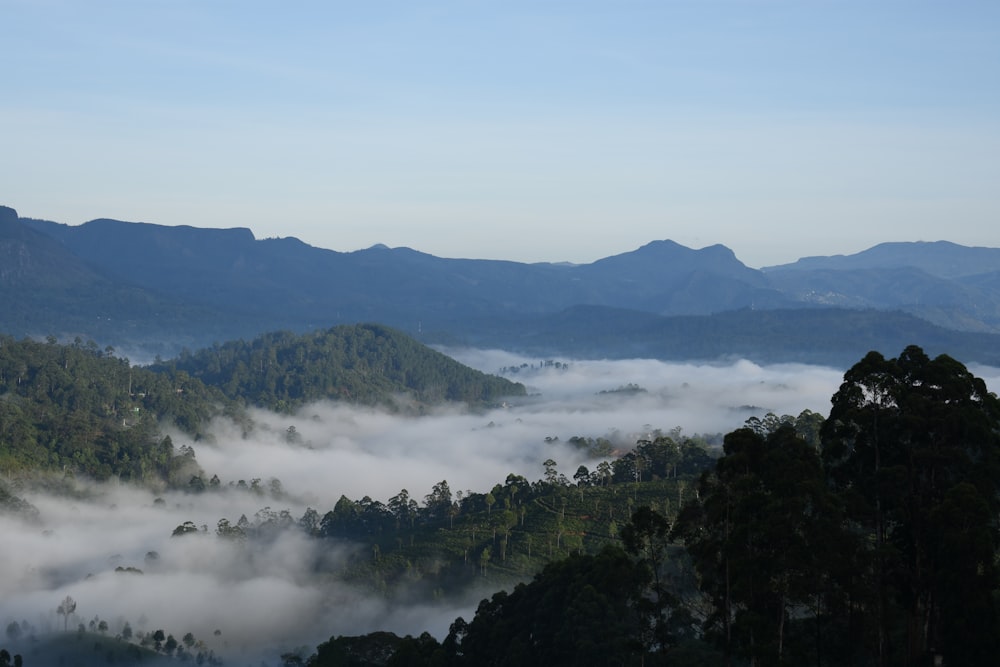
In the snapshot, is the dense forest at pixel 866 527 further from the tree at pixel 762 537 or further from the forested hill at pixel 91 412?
the forested hill at pixel 91 412

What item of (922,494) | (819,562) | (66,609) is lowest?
(66,609)

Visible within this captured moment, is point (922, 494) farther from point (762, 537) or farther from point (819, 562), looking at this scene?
point (762, 537)

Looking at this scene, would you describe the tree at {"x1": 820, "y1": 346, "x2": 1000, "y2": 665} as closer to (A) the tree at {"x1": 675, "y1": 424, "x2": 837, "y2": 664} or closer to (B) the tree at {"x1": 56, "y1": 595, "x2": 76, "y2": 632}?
(A) the tree at {"x1": 675, "y1": 424, "x2": 837, "y2": 664}

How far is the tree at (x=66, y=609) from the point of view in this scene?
9027 centimetres

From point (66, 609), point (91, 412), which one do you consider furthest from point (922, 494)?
point (91, 412)

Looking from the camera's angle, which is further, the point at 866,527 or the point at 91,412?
the point at 91,412

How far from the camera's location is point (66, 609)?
300 feet

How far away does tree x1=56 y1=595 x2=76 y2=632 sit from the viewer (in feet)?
296

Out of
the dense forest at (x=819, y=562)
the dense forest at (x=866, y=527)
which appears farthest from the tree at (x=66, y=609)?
the dense forest at (x=866, y=527)

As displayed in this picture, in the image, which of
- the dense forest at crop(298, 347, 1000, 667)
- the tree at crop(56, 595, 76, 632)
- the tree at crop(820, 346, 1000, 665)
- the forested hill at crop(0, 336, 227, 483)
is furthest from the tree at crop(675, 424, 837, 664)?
the forested hill at crop(0, 336, 227, 483)

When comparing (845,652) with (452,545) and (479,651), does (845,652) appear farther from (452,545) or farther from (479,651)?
(452,545)

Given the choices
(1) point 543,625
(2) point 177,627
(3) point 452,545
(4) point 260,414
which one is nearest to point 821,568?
(1) point 543,625

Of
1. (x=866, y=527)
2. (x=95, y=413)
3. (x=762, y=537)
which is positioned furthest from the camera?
(x=95, y=413)

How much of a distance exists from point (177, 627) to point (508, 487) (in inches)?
1323
